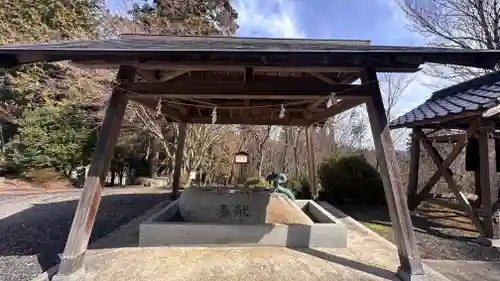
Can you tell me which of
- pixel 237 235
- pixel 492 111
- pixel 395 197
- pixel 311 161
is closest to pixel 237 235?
pixel 237 235

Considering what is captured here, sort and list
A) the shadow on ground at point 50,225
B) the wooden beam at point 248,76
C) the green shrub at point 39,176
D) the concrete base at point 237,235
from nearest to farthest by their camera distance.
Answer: the wooden beam at point 248,76, the shadow on ground at point 50,225, the concrete base at point 237,235, the green shrub at point 39,176

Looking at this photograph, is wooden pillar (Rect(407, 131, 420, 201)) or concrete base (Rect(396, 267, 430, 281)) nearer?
concrete base (Rect(396, 267, 430, 281))

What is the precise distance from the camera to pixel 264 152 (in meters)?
11.6

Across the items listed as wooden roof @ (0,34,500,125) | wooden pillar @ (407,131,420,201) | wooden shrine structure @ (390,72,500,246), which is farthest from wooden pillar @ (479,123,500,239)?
wooden roof @ (0,34,500,125)

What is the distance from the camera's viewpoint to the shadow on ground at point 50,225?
3.50 metres

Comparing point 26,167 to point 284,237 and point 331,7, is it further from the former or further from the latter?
point 331,7

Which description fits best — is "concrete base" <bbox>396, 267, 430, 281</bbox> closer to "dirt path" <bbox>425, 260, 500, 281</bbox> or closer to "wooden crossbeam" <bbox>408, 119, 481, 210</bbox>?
"dirt path" <bbox>425, 260, 500, 281</bbox>

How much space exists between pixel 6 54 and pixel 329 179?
635cm

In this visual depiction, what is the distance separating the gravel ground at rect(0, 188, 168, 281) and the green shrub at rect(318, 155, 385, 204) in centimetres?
414

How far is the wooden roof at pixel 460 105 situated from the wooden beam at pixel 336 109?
1.55 meters

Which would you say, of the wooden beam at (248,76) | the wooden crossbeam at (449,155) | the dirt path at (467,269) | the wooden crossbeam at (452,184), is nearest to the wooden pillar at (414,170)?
the wooden crossbeam at (449,155)

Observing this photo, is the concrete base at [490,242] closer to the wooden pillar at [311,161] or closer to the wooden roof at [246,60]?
the wooden roof at [246,60]

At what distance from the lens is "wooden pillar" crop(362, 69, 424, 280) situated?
2.74m

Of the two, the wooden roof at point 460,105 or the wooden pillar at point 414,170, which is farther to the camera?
the wooden pillar at point 414,170
